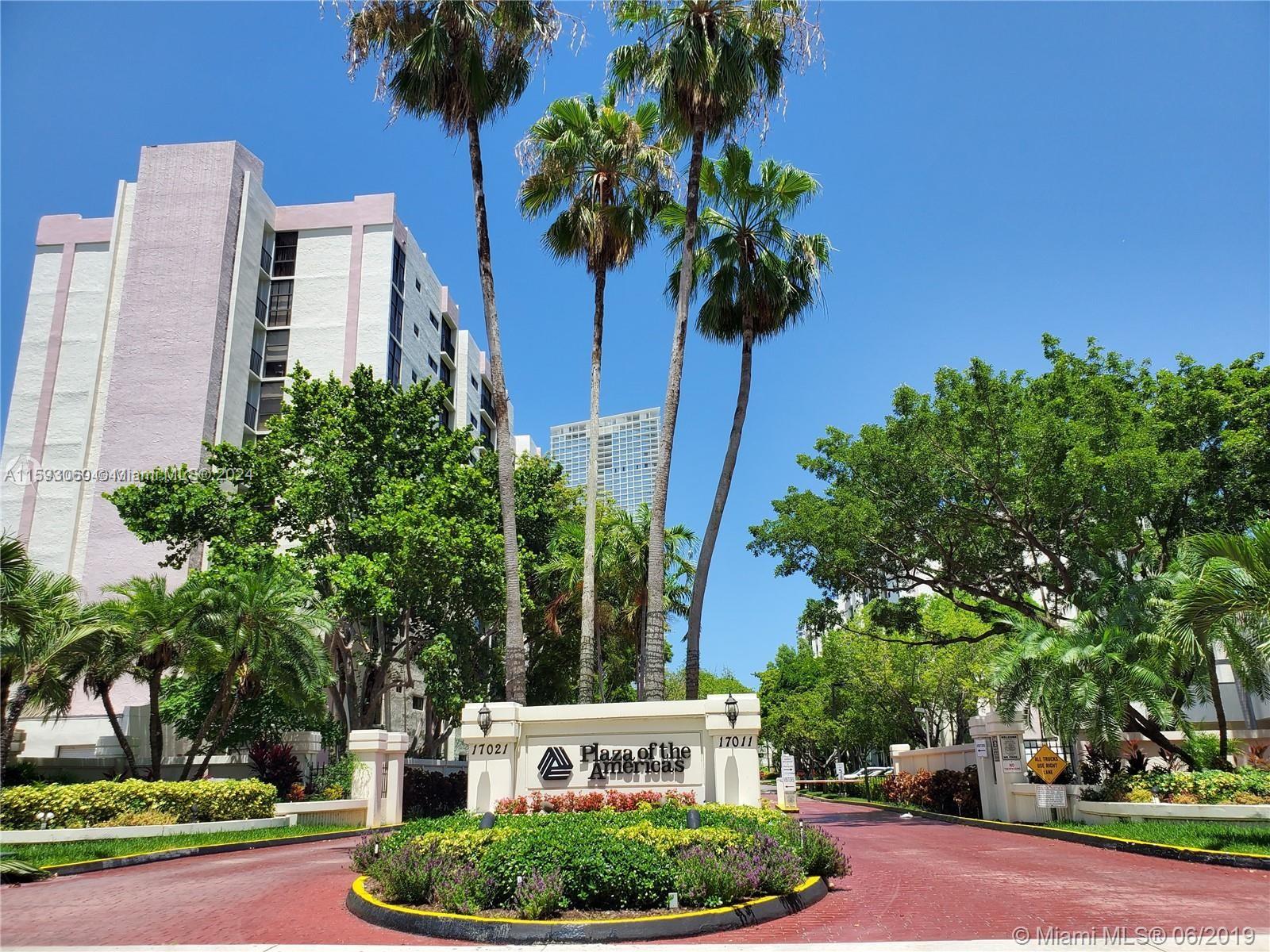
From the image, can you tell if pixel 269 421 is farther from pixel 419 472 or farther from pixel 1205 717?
pixel 1205 717

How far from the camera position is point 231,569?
27.1 metres

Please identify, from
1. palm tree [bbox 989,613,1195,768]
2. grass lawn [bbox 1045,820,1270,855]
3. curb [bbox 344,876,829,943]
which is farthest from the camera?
palm tree [bbox 989,613,1195,768]

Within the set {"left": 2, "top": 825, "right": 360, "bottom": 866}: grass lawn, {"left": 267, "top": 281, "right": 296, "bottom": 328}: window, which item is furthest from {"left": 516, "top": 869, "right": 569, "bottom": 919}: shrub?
{"left": 267, "top": 281, "right": 296, "bottom": 328}: window

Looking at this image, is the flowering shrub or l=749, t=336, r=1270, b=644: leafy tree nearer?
the flowering shrub

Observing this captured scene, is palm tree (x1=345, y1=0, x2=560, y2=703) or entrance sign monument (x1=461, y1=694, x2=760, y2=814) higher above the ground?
palm tree (x1=345, y1=0, x2=560, y2=703)

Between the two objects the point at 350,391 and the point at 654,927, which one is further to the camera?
the point at 350,391

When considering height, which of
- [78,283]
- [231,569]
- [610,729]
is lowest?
[610,729]

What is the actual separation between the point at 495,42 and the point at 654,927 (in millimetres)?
17314

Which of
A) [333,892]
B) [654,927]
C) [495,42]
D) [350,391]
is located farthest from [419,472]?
[654,927]

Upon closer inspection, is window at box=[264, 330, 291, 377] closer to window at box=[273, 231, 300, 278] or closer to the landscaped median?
window at box=[273, 231, 300, 278]

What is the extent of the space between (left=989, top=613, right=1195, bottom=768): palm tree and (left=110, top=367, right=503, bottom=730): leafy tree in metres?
16.1

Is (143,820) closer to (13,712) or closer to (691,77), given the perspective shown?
(13,712)

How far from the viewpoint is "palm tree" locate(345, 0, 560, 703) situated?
1862cm

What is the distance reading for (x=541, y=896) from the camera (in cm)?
939
